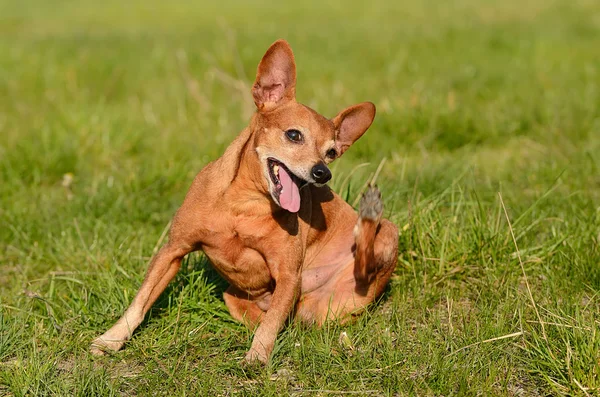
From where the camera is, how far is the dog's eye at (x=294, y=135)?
358 centimetres

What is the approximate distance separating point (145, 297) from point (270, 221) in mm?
722

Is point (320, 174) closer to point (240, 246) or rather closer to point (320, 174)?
point (320, 174)

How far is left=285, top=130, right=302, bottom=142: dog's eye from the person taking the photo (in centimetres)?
358

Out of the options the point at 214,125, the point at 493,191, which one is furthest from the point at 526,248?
the point at 214,125

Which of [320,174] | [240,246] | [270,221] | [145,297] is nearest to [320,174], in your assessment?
[320,174]

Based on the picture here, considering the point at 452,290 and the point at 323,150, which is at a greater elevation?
the point at 323,150

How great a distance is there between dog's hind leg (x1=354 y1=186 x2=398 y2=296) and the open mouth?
0.38 metres

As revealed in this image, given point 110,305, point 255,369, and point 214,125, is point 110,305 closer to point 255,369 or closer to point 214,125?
point 255,369

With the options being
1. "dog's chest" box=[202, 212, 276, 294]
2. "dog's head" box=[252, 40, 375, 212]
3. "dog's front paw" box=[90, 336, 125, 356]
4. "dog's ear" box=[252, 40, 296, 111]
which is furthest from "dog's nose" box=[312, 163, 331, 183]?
"dog's front paw" box=[90, 336, 125, 356]

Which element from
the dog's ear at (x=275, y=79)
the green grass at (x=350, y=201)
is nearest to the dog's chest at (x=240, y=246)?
the green grass at (x=350, y=201)

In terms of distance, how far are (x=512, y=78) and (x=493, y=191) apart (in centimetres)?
328

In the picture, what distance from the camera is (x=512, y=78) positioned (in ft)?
26.8

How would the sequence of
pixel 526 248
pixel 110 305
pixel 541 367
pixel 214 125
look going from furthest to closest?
pixel 214 125 < pixel 526 248 < pixel 110 305 < pixel 541 367

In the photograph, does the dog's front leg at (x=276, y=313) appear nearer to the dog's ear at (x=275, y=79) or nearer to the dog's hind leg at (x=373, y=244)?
the dog's hind leg at (x=373, y=244)
